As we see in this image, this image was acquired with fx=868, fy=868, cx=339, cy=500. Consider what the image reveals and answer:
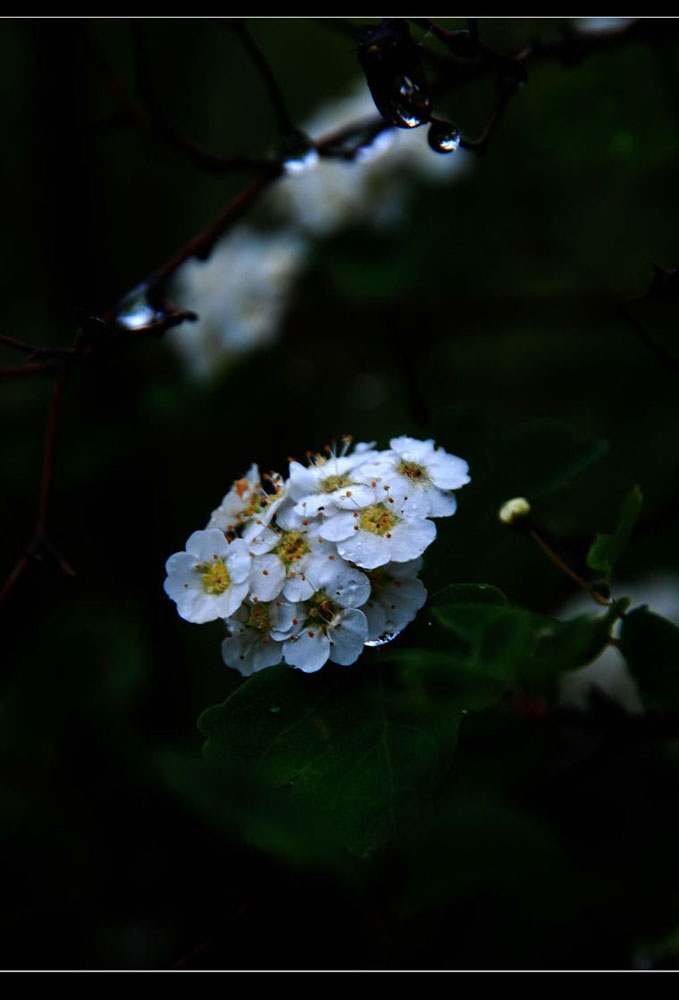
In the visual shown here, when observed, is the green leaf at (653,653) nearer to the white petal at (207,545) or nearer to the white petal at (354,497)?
the white petal at (354,497)

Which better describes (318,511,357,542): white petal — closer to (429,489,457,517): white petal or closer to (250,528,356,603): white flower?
(250,528,356,603): white flower

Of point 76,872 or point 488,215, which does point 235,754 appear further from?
point 488,215

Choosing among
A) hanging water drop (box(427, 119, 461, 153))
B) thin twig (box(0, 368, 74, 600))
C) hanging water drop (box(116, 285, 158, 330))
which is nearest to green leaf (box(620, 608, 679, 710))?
hanging water drop (box(427, 119, 461, 153))

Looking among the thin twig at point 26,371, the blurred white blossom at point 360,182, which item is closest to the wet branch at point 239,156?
the thin twig at point 26,371

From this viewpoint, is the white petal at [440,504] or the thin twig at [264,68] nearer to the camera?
the white petal at [440,504]

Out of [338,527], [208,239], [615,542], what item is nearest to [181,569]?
[338,527]

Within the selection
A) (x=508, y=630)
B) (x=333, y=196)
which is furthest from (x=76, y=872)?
(x=333, y=196)

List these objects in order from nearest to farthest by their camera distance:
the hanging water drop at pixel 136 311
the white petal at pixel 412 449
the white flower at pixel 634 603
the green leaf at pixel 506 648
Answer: the green leaf at pixel 506 648 → the white petal at pixel 412 449 → the hanging water drop at pixel 136 311 → the white flower at pixel 634 603
